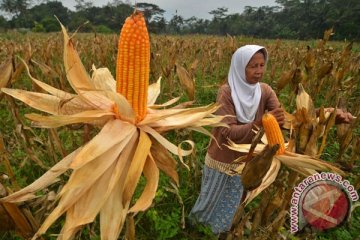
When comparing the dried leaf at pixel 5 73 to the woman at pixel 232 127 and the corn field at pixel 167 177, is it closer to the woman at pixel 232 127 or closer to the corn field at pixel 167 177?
the corn field at pixel 167 177

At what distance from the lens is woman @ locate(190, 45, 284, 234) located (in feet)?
7.48

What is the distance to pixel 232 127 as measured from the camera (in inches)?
85.5

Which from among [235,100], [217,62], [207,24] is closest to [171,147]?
[235,100]

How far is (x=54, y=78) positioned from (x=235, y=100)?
1.35m

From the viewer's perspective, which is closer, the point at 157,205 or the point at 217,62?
the point at 157,205

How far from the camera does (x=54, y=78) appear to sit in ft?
7.77

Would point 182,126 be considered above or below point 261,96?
above

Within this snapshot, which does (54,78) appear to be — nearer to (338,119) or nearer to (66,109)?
(66,109)

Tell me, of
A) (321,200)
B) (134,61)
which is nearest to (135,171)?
(134,61)

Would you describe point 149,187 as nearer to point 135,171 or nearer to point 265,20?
point 135,171

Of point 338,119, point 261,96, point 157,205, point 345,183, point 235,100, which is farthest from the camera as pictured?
point 157,205

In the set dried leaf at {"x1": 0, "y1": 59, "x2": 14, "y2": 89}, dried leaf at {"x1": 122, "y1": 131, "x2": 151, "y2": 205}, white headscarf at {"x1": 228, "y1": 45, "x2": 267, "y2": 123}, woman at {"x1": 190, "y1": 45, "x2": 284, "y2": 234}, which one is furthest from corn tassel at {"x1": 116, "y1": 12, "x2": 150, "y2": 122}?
white headscarf at {"x1": 228, "y1": 45, "x2": 267, "y2": 123}

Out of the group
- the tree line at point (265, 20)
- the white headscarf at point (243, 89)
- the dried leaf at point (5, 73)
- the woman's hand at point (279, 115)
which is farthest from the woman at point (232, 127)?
the tree line at point (265, 20)

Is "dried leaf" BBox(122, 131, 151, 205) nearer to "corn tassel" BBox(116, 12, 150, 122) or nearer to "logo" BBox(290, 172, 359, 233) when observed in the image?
"corn tassel" BBox(116, 12, 150, 122)
